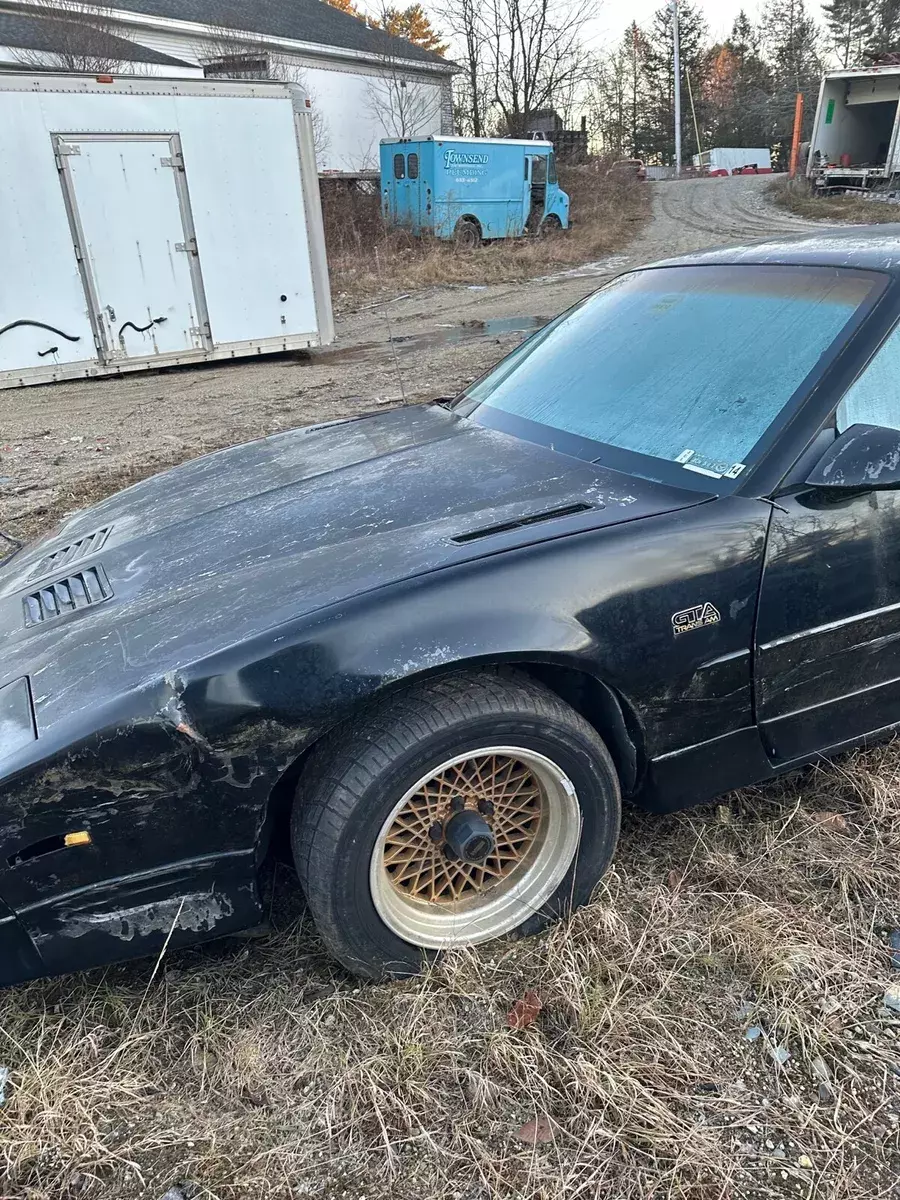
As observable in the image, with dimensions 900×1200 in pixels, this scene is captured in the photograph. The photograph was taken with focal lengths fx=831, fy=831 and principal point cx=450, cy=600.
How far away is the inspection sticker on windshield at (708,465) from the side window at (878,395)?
27 cm

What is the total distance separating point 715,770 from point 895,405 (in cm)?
108

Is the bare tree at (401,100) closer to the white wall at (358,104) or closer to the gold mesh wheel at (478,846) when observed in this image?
the white wall at (358,104)

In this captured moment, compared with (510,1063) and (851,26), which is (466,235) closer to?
(510,1063)

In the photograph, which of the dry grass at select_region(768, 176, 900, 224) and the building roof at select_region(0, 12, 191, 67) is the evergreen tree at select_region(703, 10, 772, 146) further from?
the building roof at select_region(0, 12, 191, 67)

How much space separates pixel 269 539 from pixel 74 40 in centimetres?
2566

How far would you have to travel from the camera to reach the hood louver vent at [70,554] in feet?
8.16

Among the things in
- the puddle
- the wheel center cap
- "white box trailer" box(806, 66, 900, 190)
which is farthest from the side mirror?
"white box trailer" box(806, 66, 900, 190)

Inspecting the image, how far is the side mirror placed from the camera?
201cm

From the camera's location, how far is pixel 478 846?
6.25 feet

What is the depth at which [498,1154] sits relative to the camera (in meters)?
1.62

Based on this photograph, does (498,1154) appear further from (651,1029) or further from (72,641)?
(72,641)

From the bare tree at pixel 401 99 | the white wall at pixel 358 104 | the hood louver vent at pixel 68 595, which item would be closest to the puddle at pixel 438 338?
the hood louver vent at pixel 68 595

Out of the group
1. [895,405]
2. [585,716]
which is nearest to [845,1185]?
[585,716]

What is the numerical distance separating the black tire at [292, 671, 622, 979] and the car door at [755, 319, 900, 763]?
55 centimetres
